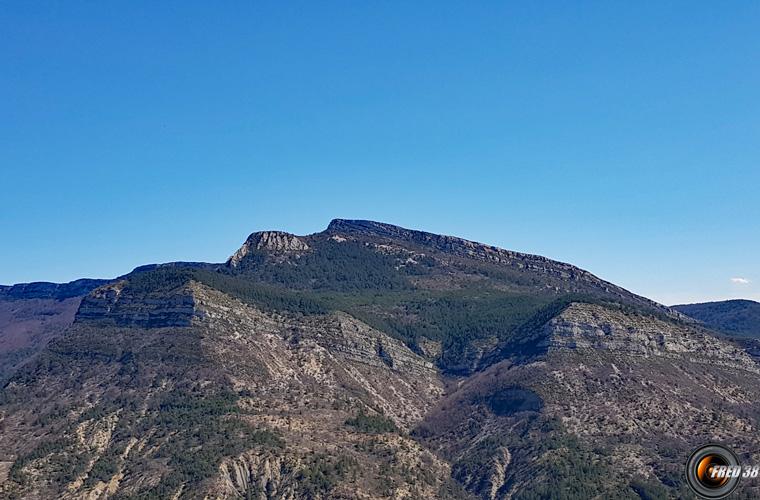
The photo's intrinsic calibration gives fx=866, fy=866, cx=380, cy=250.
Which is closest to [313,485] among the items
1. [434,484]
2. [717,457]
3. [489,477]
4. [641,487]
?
[434,484]

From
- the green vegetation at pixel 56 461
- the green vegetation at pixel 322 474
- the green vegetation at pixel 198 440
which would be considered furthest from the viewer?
the green vegetation at pixel 56 461

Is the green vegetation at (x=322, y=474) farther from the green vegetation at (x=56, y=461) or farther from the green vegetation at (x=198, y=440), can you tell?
the green vegetation at (x=56, y=461)

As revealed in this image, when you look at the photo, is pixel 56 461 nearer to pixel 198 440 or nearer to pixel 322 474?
pixel 198 440

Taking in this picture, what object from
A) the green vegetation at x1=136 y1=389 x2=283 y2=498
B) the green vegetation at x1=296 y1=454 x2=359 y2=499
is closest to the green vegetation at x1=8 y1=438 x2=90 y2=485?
the green vegetation at x1=136 y1=389 x2=283 y2=498

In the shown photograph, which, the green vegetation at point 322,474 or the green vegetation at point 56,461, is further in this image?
the green vegetation at point 56,461

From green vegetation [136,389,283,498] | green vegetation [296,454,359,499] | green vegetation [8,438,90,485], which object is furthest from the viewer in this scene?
green vegetation [8,438,90,485]

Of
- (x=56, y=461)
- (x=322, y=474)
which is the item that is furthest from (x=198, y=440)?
(x=322, y=474)

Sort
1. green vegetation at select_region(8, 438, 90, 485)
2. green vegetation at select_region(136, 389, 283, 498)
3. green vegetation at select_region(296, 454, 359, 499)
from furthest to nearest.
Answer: green vegetation at select_region(8, 438, 90, 485)
green vegetation at select_region(136, 389, 283, 498)
green vegetation at select_region(296, 454, 359, 499)

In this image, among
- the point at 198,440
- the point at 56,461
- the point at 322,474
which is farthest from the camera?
the point at 198,440

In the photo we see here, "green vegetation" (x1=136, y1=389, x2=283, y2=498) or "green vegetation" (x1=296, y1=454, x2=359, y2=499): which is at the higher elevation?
"green vegetation" (x1=136, y1=389, x2=283, y2=498)

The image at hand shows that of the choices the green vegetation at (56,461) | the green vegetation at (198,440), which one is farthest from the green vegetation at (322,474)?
the green vegetation at (56,461)

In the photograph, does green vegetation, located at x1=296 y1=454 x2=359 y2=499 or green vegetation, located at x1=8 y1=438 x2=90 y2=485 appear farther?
green vegetation, located at x1=8 y1=438 x2=90 y2=485

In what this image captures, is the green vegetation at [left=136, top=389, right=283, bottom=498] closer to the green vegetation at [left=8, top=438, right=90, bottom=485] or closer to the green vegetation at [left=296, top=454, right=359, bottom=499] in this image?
the green vegetation at [left=296, top=454, right=359, bottom=499]
